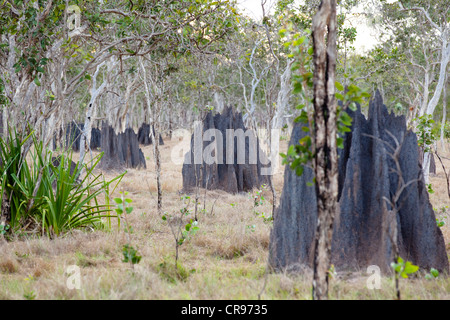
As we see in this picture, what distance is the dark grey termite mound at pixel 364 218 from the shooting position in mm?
3953

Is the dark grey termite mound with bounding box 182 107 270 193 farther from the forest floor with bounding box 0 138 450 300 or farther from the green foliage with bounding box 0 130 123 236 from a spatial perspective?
the green foliage with bounding box 0 130 123 236

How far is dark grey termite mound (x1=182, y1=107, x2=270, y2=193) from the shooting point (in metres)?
11.2

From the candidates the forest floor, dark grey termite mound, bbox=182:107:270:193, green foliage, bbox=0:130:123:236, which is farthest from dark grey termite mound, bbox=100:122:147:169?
green foliage, bbox=0:130:123:236

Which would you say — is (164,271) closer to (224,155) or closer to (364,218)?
(364,218)

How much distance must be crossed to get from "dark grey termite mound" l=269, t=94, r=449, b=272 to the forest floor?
0.79 ft

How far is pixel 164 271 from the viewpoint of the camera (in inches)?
151

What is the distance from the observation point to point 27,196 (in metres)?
4.98

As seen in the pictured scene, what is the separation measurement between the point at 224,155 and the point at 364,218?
7541 millimetres

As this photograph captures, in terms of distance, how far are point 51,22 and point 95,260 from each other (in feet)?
10.8

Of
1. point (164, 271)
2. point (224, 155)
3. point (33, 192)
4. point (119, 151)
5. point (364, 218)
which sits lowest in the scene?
point (164, 271)

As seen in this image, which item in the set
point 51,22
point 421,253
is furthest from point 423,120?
point 51,22

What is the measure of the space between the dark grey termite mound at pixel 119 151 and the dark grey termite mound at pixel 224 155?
20.2 ft

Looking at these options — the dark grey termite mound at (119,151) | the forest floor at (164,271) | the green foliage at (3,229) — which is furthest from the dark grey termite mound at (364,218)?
the dark grey termite mound at (119,151)

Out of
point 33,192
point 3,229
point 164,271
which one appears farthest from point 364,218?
point 3,229
